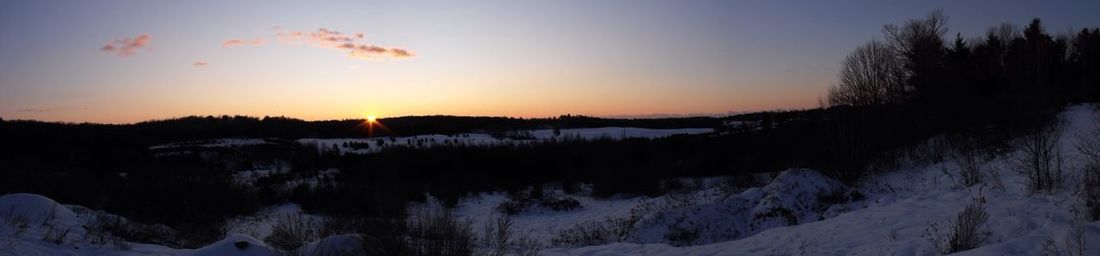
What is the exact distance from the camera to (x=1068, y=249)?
275 inches

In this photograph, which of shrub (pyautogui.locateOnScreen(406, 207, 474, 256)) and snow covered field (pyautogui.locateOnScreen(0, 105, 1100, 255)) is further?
shrub (pyautogui.locateOnScreen(406, 207, 474, 256))

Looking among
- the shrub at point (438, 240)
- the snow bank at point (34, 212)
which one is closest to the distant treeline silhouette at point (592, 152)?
the shrub at point (438, 240)

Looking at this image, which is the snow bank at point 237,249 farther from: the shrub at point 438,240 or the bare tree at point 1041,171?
the bare tree at point 1041,171

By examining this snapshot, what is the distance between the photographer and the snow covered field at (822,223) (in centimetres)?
922

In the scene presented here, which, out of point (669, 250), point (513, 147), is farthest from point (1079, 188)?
point (513, 147)

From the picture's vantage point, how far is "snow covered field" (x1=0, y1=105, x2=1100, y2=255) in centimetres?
922

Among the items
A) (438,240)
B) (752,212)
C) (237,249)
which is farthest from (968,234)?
(237,249)

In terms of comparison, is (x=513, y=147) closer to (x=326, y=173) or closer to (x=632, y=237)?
(x=326, y=173)

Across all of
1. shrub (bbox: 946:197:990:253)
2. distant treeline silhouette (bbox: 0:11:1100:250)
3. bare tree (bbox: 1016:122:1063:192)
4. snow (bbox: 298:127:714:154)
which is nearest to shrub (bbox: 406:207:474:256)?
distant treeline silhouette (bbox: 0:11:1100:250)

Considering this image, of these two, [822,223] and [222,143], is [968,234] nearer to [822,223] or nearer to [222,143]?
[822,223]

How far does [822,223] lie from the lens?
13.2 metres

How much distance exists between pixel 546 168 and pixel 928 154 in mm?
30829

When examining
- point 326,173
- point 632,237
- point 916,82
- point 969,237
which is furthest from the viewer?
point 326,173

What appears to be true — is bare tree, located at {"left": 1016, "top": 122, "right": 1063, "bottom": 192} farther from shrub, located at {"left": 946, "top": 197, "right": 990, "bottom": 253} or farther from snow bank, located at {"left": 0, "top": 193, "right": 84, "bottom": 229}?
snow bank, located at {"left": 0, "top": 193, "right": 84, "bottom": 229}
